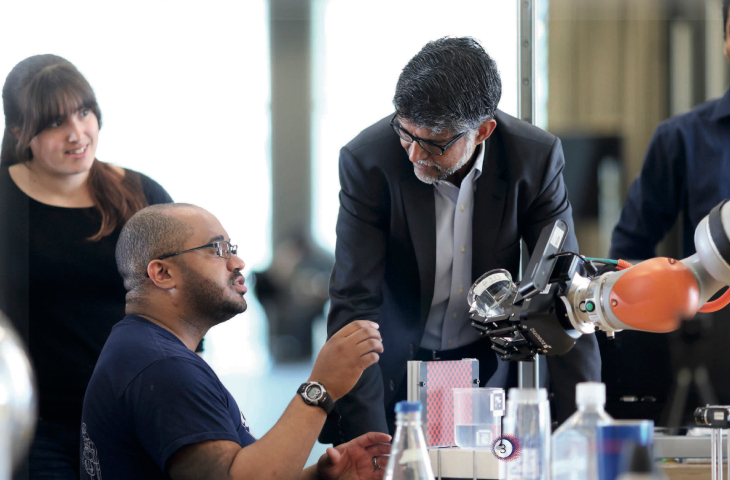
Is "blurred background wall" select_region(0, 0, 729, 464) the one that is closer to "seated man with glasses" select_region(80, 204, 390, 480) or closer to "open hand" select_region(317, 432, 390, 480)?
"seated man with glasses" select_region(80, 204, 390, 480)

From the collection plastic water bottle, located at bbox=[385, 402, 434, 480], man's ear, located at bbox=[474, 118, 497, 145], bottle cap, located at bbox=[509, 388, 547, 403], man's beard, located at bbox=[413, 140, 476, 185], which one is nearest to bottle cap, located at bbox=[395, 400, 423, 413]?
plastic water bottle, located at bbox=[385, 402, 434, 480]

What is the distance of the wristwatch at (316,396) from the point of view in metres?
1.41

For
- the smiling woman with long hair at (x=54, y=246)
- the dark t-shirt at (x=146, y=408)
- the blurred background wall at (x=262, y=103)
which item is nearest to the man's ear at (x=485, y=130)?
the blurred background wall at (x=262, y=103)

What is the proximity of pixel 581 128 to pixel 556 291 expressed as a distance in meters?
2.50

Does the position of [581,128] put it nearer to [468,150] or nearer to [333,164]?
[333,164]

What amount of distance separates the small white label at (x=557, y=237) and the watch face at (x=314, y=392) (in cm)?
58

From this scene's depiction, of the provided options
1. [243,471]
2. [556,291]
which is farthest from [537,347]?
[243,471]

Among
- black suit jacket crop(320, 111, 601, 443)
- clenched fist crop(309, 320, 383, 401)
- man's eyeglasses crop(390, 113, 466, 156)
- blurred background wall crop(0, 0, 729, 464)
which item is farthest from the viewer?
blurred background wall crop(0, 0, 729, 464)

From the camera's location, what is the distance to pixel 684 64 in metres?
3.24

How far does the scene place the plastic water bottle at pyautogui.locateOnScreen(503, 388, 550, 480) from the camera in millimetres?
1051

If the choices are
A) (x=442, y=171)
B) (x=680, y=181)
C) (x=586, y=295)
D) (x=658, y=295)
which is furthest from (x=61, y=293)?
(x=680, y=181)

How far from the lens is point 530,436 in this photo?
106 centimetres

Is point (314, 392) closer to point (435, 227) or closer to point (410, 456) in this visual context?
point (410, 456)

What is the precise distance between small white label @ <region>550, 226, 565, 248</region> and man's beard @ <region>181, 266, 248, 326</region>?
2.85 feet
